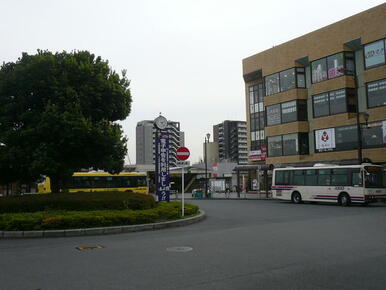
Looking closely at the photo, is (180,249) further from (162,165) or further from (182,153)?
(162,165)

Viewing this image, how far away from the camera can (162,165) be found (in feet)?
72.2

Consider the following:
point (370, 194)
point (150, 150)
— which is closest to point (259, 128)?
point (370, 194)

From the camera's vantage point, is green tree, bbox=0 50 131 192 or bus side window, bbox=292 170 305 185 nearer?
green tree, bbox=0 50 131 192

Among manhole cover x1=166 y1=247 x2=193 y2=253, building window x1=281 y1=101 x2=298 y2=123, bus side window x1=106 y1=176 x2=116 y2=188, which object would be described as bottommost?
manhole cover x1=166 y1=247 x2=193 y2=253

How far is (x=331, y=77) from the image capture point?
34969 millimetres

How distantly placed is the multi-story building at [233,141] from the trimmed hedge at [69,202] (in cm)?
13514

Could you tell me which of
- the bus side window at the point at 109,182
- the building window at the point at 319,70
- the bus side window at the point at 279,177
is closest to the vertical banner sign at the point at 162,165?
the bus side window at the point at 279,177

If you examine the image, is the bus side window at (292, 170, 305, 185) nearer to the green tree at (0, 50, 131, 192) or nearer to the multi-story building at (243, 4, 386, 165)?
the multi-story building at (243, 4, 386, 165)

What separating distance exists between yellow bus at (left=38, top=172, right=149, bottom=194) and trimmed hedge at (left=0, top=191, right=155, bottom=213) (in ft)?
66.9

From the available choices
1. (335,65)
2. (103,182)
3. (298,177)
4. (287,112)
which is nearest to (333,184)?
(298,177)

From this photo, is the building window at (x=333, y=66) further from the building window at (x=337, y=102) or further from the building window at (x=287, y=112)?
the building window at (x=287, y=112)

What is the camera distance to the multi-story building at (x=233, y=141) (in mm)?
153788

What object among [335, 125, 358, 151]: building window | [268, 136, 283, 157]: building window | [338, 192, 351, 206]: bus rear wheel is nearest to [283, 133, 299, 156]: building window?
[268, 136, 283, 157]: building window

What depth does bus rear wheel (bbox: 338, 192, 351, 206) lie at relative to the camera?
25005 mm
